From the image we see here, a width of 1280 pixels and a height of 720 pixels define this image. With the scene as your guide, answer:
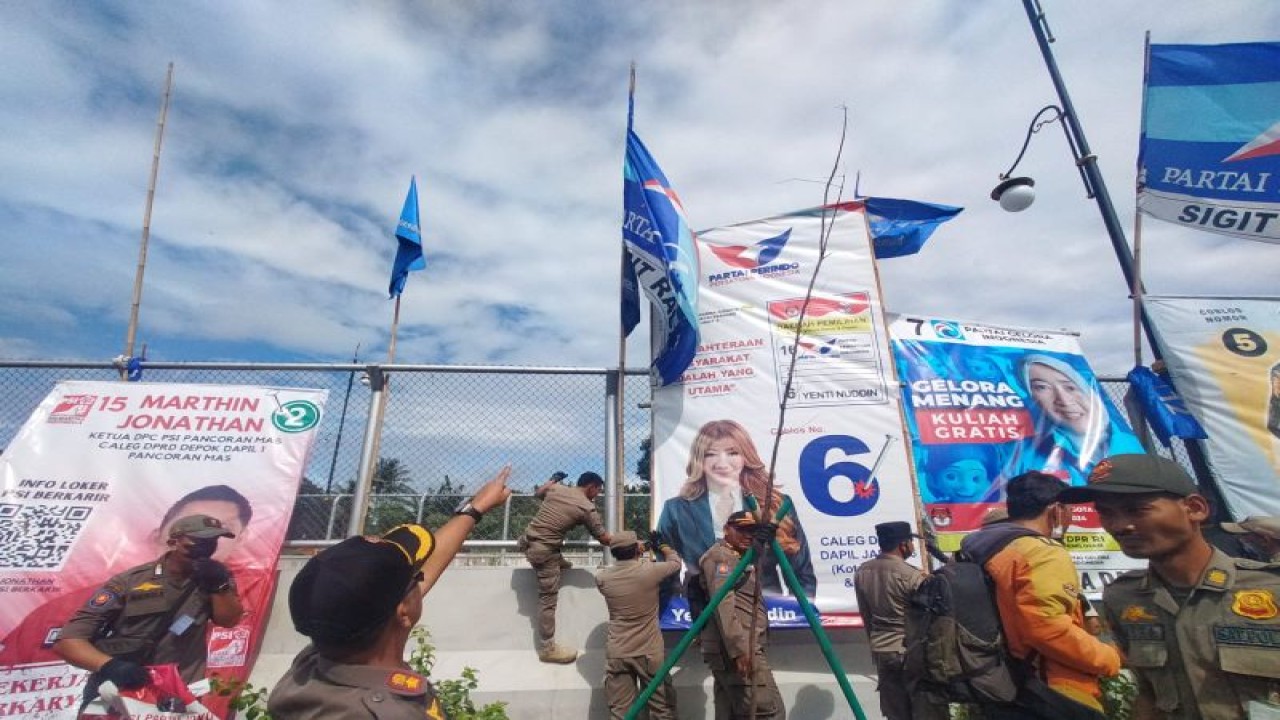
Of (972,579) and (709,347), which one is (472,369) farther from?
(972,579)

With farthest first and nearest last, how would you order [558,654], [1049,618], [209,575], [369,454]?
[369,454] → [558,654] → [209,575] → [1049,618]

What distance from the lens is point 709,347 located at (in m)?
5.61

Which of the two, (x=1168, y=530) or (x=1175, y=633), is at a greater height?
(x=1168, y=530)

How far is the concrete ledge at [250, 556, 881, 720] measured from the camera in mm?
4223

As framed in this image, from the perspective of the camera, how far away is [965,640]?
2396mm

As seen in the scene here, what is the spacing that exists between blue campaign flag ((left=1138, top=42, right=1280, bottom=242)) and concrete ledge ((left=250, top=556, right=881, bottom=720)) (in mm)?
5168

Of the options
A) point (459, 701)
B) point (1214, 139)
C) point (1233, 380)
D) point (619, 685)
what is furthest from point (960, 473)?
point (459, 701)

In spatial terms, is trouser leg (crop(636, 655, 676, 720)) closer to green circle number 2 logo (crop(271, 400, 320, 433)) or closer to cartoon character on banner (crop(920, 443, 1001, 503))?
cartoon character on banner (crop(920, 443, 1001, 503))

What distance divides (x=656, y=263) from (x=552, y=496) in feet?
7.71

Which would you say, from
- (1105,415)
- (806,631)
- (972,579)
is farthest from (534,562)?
(1105,415)

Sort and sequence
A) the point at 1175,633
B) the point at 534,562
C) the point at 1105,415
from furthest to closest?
the point at 1105,415, the point at 534,562, the point at 1175,633

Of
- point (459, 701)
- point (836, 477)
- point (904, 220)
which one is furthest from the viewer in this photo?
point (904, 220)

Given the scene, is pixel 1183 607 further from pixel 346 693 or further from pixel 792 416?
pixel 792 416

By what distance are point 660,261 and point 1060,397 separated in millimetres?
4265
